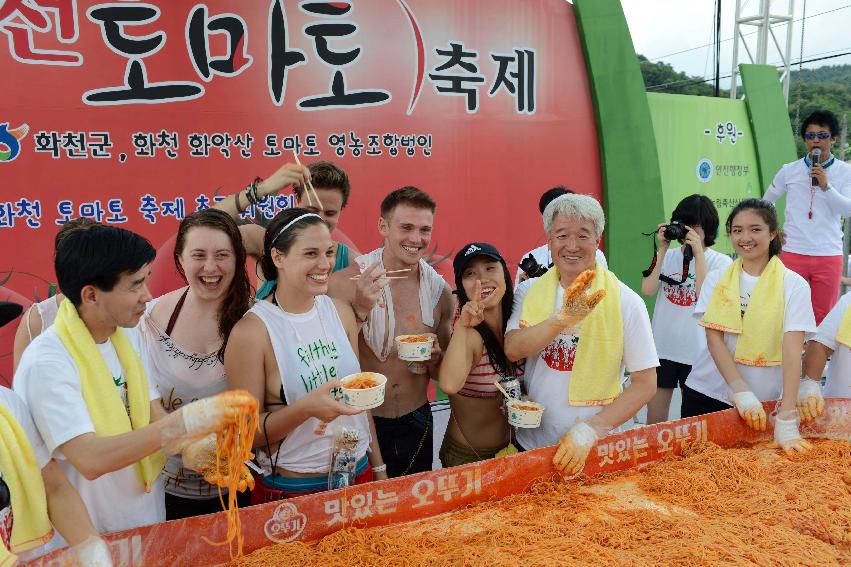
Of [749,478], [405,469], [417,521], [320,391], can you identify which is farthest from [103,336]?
[749,478]

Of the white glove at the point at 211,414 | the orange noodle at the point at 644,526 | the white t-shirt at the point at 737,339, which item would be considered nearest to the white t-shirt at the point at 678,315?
the white t-shirt at the point at 737,339

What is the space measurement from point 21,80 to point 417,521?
327 centimetres

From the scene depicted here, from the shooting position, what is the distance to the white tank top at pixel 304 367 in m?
1.94

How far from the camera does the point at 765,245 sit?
8.89 feet

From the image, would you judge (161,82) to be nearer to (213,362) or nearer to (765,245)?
(213,362)

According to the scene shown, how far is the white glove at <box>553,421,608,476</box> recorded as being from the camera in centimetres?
213

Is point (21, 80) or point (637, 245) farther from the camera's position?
point (637, 245)

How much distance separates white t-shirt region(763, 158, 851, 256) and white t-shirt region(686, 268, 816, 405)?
8.67ft

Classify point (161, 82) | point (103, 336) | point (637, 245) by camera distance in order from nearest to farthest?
point (103, 336) < point (161, 82) < point (637, 245)

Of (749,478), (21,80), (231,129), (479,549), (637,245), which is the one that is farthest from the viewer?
(637,245)

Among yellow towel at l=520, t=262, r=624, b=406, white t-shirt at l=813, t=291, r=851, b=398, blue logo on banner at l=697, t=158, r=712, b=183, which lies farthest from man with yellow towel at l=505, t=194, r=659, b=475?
blue logo on banner at l=697, t=158, r=712, b=183

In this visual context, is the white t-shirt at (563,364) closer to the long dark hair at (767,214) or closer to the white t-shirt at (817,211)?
the long dark hair at (767,214)

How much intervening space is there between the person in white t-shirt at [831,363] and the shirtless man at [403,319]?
1629 mm

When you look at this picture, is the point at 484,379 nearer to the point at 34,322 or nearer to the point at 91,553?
the point at 91,553
